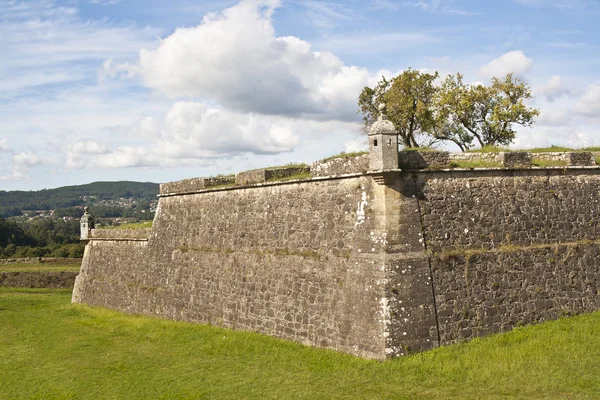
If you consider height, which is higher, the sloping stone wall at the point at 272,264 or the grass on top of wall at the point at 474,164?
the grass on top of wall at the point at 474,164

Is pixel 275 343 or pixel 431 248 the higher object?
pixel 431 248

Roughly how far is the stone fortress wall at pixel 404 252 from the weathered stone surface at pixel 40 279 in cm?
2076

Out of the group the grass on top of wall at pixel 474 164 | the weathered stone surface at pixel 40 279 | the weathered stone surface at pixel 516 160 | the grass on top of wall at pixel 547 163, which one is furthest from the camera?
the weathered stone surface at pixel 40 279

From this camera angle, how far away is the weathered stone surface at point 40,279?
3641cm

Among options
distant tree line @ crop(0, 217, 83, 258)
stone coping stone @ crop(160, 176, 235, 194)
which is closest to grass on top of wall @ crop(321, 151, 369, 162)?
stone coping stone @ crop(160, 176, 235, 194)

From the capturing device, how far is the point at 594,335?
13641 mm

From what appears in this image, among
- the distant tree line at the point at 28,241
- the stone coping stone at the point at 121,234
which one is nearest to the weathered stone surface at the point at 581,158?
the stone coping stone at the point at 121,234

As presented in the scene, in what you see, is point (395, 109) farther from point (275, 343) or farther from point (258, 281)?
point (275, 343)

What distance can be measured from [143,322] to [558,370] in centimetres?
1432

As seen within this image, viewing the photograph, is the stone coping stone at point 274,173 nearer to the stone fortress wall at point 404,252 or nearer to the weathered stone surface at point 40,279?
the stone fortress wall at point 404,252

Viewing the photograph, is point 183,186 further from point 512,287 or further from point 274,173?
point 512,287

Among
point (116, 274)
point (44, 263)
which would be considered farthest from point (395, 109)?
point (44, 263)

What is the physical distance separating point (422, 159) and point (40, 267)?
33953mm

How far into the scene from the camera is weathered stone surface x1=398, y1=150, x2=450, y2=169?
46.0 ft
